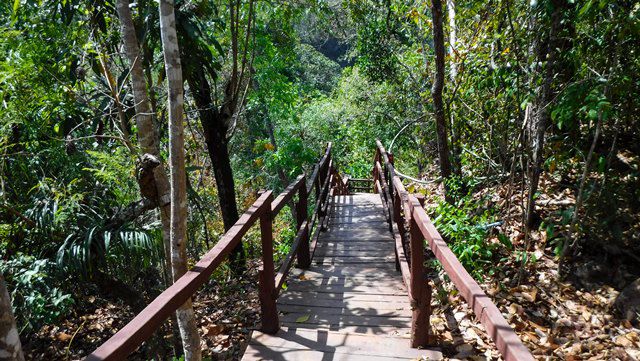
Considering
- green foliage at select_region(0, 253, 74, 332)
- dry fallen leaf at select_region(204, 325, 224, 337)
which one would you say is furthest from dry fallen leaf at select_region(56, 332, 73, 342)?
dry fallen leaf at select_region(204, 325, 224, 337)

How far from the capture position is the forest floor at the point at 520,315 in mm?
3059

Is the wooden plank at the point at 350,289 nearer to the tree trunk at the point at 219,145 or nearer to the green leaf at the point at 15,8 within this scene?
Answer: the tree trunk at the point at 219,145

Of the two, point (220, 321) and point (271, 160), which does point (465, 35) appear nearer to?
point (220, 321)

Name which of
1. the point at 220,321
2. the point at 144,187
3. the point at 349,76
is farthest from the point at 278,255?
the point at 349,76

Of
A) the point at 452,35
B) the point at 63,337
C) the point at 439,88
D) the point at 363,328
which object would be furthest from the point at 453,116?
the point at 63,337

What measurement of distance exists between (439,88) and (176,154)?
3471 millimetres

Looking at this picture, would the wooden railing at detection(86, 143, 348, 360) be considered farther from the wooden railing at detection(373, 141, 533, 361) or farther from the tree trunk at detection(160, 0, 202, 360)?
the wooden railing at detection(373, 141, 533, 361)

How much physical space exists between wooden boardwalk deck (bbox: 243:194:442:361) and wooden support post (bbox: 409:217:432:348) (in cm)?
10

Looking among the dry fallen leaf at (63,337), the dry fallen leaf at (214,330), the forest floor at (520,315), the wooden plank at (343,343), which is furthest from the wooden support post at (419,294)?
the dry fallen leaf at (63,337)

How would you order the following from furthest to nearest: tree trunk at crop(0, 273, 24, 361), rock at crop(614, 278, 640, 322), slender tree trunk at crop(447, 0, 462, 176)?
slender tree trunk at crop(447, 0, 462, 176)
rock at crop(614, 278, 640, 322)
tree trunk at crop(0, 273, 24, 361)

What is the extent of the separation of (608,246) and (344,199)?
5.77 metres

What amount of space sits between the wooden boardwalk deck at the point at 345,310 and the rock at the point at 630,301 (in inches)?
70.8

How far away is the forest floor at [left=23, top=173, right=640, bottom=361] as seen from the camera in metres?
3.06

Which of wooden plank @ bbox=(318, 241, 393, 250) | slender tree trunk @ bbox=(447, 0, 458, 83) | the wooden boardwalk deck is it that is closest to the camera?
the wooden boardwalk deck
